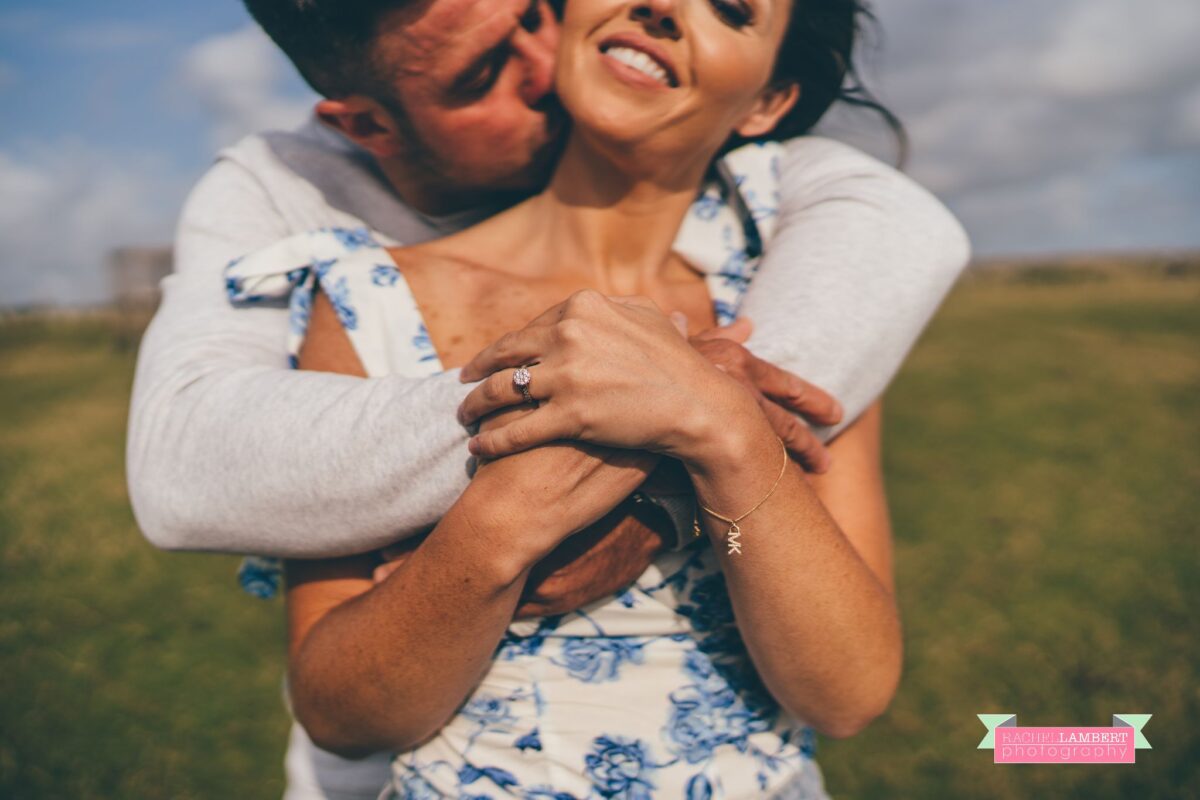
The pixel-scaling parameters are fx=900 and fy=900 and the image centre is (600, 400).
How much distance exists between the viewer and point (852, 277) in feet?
6.23

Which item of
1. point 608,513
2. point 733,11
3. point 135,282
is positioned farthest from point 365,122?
point 135,282

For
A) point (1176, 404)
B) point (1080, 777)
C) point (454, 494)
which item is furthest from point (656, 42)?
point (1176, 404)

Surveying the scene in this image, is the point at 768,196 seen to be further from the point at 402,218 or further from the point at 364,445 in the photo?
the point at 364,445

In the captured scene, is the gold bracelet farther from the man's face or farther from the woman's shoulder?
the man's face

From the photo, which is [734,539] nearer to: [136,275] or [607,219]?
[607,219]

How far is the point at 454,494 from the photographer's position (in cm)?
162

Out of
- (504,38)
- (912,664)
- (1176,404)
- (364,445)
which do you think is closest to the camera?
(364,445)

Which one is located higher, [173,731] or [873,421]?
[873,421]

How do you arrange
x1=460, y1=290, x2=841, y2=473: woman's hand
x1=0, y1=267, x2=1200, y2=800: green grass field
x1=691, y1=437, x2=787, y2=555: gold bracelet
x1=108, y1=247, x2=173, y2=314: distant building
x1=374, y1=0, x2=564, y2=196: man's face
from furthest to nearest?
x1=108, y1=247, x2=173, y2=314: distant building, x1=0, y1=267, x2=1200, y2=800: green grass field, x1=374, y1=0, x2=564, y2=196: man's face, x1=691, y1=437, x2=787, y2=555: gold bracelet, x1=460, y1=290, x2=841, y2=473: woman's hand

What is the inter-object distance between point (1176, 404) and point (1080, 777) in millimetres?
8067

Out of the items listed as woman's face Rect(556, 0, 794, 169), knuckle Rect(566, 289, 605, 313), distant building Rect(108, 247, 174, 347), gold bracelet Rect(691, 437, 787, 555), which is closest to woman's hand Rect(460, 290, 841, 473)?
knuckle Rect(566, 289, 605, 313)

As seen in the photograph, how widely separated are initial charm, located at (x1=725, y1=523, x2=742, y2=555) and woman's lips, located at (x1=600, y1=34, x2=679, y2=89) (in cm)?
99

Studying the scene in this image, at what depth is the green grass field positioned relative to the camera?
16.2 ft

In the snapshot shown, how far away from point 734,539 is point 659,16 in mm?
1145
